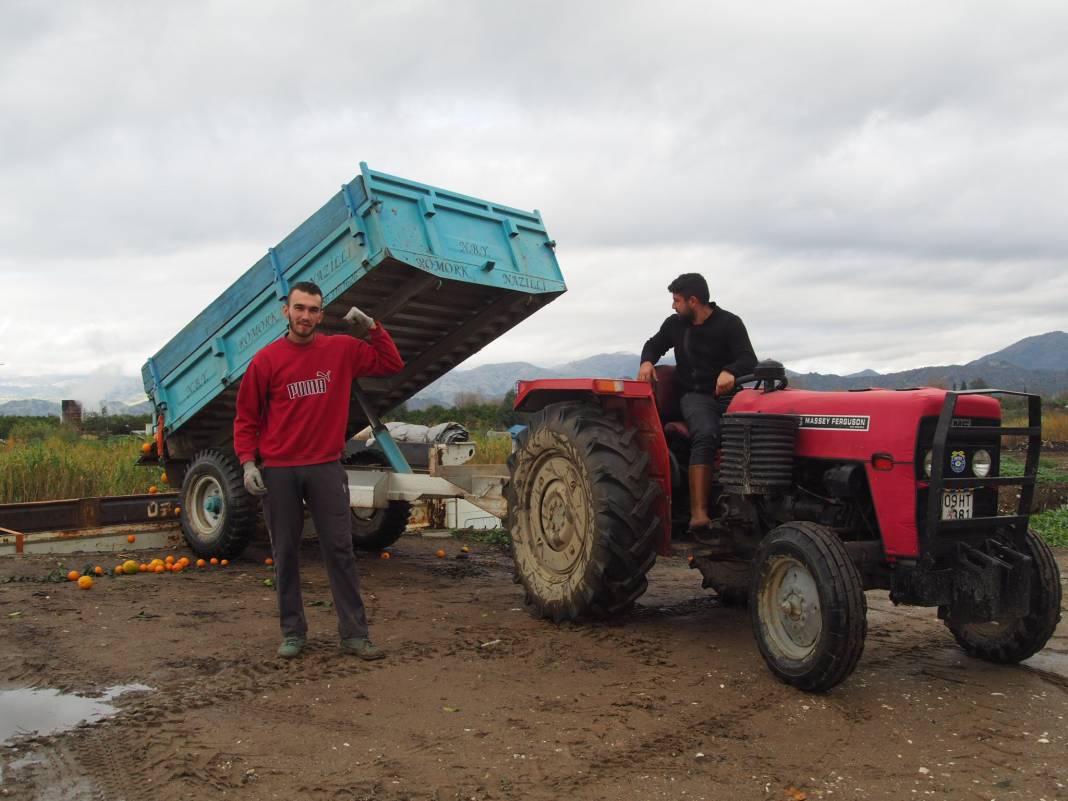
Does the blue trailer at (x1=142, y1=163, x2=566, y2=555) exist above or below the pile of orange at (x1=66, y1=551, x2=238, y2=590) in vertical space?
above

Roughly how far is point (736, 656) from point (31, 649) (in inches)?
148

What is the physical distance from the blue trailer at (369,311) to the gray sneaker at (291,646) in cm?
221

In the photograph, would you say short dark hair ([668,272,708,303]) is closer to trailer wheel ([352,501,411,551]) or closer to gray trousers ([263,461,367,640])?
gray trousers ([263,461,367,640])

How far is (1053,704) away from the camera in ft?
13.0

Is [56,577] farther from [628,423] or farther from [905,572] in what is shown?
[905,572]

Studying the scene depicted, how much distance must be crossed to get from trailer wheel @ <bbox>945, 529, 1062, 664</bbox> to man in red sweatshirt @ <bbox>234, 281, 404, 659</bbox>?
309cm

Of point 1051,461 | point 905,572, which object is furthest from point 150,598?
point 1051,461

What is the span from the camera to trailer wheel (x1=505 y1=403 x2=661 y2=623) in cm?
500

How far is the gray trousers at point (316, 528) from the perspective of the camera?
4777mm

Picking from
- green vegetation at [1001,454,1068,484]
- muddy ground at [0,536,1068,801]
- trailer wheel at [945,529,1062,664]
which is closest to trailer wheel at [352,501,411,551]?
muddy ground at [0,536,1068,801]

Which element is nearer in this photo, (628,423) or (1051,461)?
Result: (628,423)

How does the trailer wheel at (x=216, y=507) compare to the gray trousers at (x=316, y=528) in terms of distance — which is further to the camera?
the trailer wheel at (x=216, y=507)

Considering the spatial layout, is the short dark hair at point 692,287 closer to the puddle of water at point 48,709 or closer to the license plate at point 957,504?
the license plate at point 957,504

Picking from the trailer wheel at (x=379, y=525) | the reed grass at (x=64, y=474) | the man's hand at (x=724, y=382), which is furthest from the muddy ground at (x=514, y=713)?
the reed grass at (x=64, y=474)
